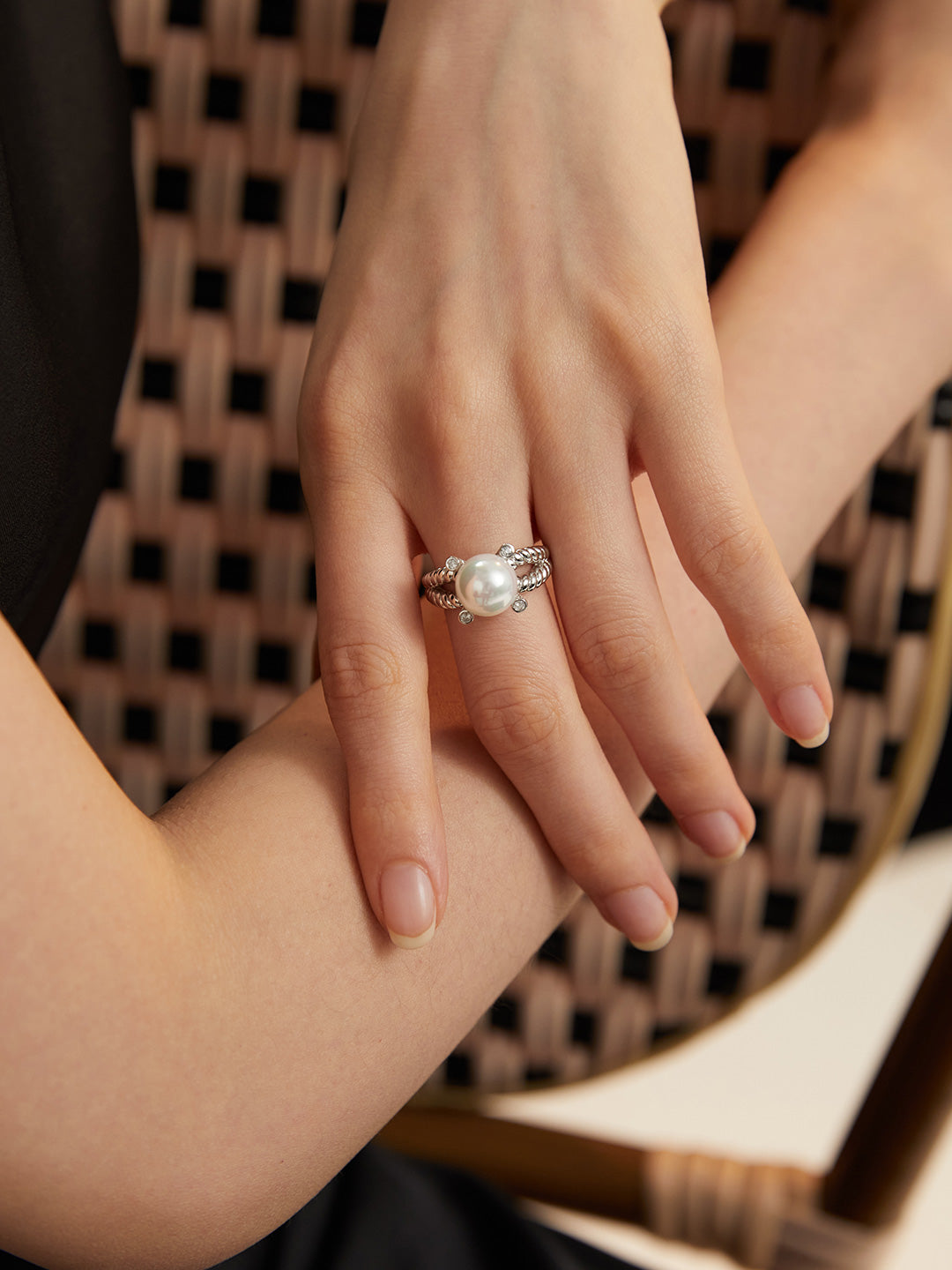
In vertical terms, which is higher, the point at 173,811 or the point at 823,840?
the point at 173,811

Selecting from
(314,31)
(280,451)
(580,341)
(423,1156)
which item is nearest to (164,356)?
(280,451)

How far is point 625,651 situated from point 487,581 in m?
0.06

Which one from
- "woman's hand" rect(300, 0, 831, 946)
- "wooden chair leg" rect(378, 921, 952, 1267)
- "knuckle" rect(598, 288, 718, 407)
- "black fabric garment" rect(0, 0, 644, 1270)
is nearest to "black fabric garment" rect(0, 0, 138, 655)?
"black fabric garment" rect(0, 0, 644, 1270)

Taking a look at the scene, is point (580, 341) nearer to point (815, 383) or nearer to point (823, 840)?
point (815, 383)

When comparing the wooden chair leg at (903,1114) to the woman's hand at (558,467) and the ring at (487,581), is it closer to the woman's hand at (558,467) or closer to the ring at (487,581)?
the woman's hand at (558,467)

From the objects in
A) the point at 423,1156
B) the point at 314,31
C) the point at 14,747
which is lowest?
the point at 423,1156

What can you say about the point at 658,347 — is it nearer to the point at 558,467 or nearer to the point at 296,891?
the point at 558,467

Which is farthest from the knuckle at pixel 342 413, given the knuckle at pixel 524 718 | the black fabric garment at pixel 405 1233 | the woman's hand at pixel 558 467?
the black fabric garment at pixel 405 1233

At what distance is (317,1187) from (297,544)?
1.14ft

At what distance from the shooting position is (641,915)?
39 cm

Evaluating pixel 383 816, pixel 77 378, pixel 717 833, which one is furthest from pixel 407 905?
pixel 77 378

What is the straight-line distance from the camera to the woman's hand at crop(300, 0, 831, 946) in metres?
0.38

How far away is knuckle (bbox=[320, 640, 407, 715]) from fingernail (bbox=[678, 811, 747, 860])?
0.13 metres

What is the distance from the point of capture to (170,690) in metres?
0.63
